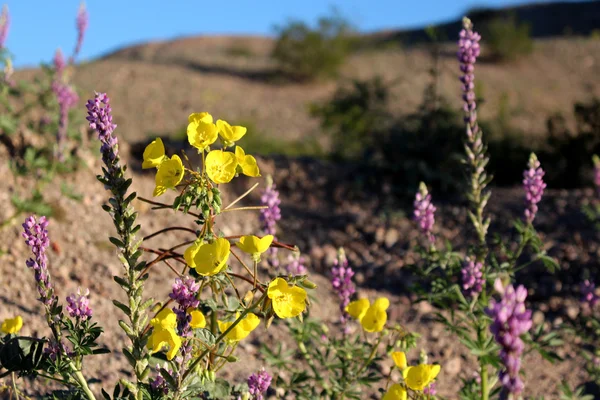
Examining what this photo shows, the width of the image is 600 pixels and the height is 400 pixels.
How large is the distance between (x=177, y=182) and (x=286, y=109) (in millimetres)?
14076

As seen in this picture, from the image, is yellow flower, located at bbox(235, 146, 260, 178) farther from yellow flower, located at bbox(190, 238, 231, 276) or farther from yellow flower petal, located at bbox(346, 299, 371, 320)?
yellow flower petal, located at bbox(346, 299, 371, 320)

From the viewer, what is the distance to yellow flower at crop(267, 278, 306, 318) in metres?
2.00

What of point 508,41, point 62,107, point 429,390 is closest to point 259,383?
point 429,390

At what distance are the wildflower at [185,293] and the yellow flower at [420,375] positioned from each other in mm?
701

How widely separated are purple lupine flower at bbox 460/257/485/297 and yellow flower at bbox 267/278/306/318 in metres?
1.02

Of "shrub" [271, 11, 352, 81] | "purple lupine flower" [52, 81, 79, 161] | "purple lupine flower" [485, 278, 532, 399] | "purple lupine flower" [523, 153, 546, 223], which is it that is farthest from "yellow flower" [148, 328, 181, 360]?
"shrub" [271, 11, 352, 81]

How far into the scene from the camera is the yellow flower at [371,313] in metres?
2.32

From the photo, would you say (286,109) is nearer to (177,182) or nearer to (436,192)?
(436,192)

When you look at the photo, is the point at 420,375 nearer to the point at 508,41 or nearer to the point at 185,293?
the point at 185,293

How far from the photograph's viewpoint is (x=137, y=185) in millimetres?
5637

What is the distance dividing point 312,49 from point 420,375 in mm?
15446

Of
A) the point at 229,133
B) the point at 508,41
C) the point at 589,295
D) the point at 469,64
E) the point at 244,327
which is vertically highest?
the point at 469,64

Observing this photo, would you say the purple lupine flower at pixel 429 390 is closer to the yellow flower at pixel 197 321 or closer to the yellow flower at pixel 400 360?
the yellow flower at pixel 400 360

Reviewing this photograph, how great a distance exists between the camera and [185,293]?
7.00 feet
